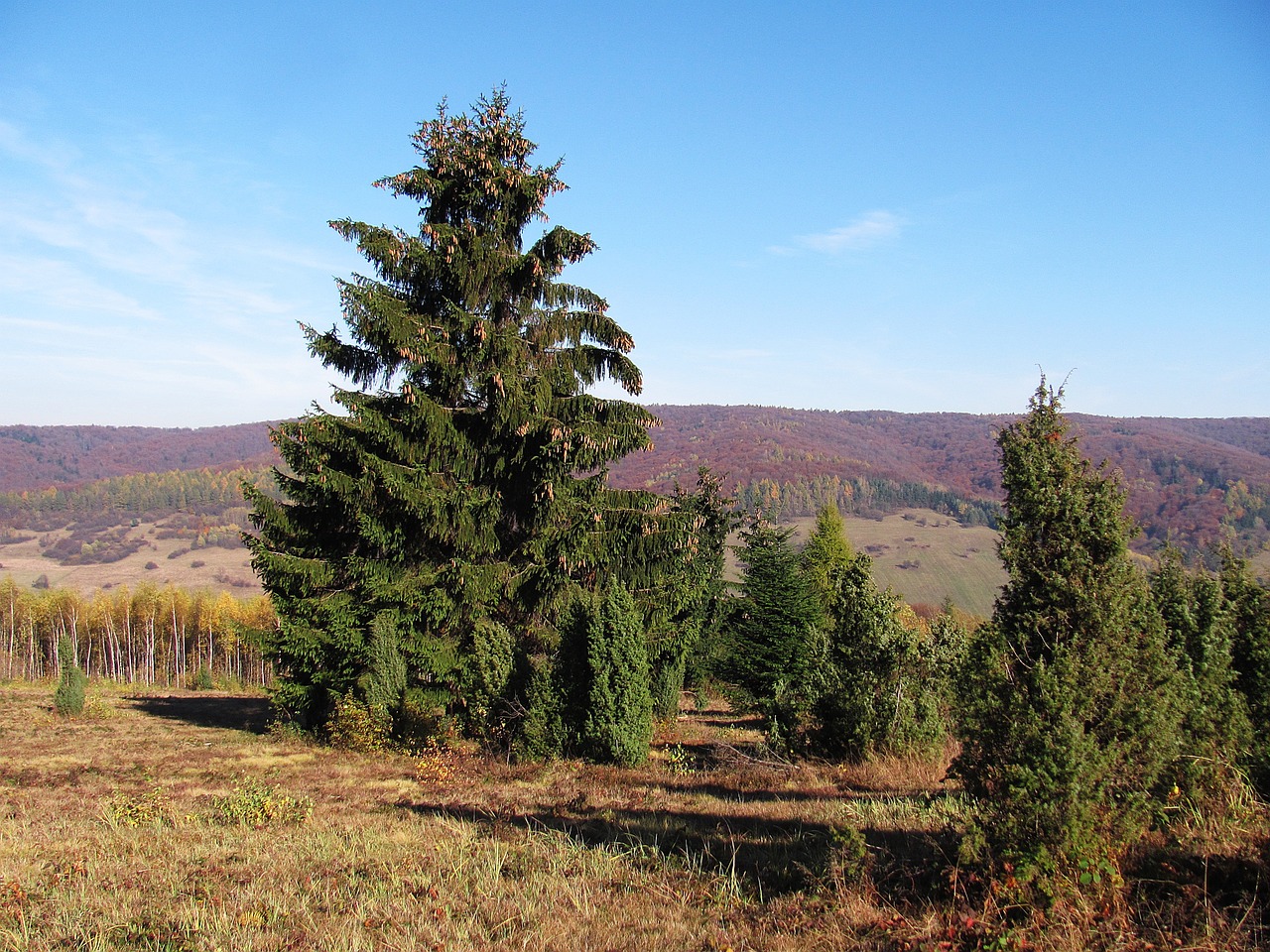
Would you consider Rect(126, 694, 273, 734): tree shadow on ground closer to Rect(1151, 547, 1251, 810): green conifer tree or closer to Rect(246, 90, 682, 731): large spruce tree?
Rect(246, 90, 682, 731): large spruce tree

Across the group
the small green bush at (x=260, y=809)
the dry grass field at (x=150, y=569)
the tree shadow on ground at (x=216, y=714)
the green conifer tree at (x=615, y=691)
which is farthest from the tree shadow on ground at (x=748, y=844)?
the dry grass field at (x=150, y=569)

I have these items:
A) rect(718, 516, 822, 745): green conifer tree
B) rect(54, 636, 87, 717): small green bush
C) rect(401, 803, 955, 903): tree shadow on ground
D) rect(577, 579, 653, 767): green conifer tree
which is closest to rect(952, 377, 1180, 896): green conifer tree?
rect(401, 803, 955, 903): tree shadow on ground

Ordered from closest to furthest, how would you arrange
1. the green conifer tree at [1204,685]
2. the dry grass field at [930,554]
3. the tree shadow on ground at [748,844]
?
the tree shadow on ground at [748,844], the green conifer tree at [1204,685], the dry grass field at [930,554]

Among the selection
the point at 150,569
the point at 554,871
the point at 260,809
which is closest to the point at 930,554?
the point at 260,809

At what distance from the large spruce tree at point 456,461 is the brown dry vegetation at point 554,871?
14.3 ft

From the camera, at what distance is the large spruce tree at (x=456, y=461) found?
14430 mm

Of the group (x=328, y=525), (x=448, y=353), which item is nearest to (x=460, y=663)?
(x=328, y=525)

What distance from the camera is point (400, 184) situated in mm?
15312

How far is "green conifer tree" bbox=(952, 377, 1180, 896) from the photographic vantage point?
4.61m

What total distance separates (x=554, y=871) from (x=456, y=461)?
10.2 metres

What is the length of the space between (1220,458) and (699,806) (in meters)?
178

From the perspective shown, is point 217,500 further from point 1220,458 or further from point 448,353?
point 1220,458

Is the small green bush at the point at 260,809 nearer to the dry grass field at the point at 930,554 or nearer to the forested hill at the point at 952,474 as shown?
the dry grass field at the point at 930,554

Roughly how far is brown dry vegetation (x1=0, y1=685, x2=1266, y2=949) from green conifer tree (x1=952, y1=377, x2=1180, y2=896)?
42 cm
